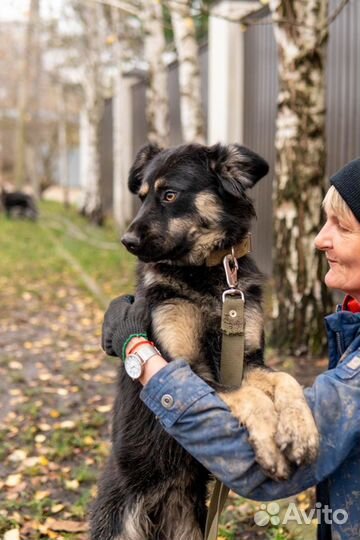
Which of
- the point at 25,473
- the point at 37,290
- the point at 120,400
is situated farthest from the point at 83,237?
the point at 120,400

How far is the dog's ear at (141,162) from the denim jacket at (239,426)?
1.52 metres

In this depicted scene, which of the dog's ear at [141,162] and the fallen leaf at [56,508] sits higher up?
the dog's ear at [141,162]

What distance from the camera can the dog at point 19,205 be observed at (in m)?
25.7

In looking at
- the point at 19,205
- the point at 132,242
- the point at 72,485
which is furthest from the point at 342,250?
the point at 19,205

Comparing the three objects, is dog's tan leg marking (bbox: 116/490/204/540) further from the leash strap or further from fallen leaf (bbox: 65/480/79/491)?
fallen leaf (bbox: 65/480/79/491)

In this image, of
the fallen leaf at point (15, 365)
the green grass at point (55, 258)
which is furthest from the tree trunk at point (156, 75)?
the fallen leaf at point (15, 365)

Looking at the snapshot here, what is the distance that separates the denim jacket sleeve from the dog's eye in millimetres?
1217

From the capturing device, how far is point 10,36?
3136 centimetres

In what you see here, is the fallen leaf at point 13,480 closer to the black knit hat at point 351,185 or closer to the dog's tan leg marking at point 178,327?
the dog's tan leg marking at point 178,327

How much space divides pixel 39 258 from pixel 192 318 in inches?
530

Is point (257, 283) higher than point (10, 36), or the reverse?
point (10, 36)

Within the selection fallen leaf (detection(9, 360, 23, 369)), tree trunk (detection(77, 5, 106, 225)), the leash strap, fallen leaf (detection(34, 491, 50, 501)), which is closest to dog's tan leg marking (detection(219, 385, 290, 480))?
the leash strap

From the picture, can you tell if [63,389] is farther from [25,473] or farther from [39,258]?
[39,258]

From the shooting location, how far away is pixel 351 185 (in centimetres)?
230
